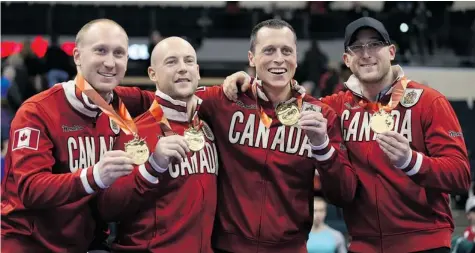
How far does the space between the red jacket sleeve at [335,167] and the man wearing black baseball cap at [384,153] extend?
16 millimetres

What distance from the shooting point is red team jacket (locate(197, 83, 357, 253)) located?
4.69m

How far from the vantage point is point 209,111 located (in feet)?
16.0

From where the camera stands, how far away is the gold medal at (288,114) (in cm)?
458

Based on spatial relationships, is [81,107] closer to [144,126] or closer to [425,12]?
[144,126]

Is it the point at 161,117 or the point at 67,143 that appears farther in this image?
the point at 161,117

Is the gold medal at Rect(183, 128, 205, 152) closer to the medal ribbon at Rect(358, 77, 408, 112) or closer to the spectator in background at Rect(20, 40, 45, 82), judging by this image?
the medal ribbon at Rect(358, 77, 408, 112)

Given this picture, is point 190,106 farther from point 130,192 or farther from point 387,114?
point 387,114

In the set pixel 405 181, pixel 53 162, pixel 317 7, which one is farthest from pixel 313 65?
pixel 53 162

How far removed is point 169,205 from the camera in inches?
178

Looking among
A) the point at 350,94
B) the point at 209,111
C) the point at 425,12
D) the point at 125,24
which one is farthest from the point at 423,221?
the point at 125,24

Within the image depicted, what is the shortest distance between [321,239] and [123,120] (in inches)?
134

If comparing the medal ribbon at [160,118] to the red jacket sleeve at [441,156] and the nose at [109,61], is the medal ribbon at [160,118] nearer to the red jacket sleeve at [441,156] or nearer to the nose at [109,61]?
the nose at [109,61]

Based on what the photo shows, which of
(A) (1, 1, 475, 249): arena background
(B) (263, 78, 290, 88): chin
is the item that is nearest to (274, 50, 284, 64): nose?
(B) (263, 78, 290, 88): chin

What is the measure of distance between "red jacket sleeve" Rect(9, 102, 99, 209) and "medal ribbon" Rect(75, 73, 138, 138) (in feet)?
0.84
